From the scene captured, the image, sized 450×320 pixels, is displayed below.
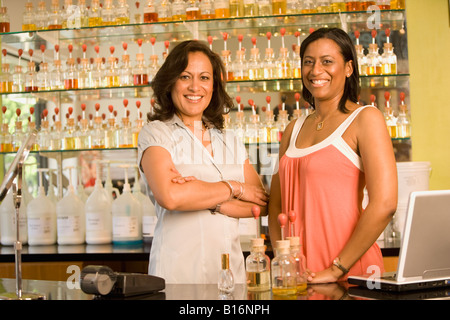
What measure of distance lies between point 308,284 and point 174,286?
41cm

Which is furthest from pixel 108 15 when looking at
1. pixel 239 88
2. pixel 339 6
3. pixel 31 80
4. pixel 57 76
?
pixel 339 6

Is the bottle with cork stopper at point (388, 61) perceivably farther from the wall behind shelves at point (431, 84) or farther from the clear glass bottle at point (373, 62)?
the wall behind shelves at point (431, 84)

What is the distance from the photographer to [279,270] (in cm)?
174

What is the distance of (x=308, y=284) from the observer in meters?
1.92

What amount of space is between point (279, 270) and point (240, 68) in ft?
7.41

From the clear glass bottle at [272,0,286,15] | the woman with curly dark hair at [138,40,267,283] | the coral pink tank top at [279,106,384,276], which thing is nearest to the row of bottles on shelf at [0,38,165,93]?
the clear glass bottle at [272,0,286,15]

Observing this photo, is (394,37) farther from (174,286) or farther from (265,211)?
(174,286)

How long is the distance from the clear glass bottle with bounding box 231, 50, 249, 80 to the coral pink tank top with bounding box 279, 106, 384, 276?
1.68 metres

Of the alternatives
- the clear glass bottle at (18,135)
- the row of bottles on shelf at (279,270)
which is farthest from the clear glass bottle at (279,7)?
the row of bottles on shelf at (279,270)

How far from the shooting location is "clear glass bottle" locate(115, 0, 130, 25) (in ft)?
13.1

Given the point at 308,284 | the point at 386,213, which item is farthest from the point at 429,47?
the point at 308,284

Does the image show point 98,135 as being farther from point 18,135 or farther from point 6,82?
point 6,82

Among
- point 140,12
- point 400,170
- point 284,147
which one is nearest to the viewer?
point 284,147

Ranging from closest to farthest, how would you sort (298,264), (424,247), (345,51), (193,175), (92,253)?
(424,247) → (298,264) → (345,51) → (193,175) → (92,253)
